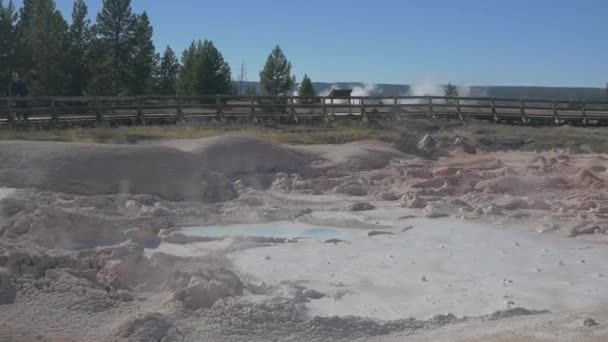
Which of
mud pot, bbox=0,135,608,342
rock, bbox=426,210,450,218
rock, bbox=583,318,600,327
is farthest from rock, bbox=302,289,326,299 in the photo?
rock, bbox=426,210,450,218

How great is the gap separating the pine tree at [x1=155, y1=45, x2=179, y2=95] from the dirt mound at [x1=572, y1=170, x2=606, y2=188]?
1613 inches

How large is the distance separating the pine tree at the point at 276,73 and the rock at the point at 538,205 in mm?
39116

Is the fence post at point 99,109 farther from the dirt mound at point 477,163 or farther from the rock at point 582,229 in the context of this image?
the rock at point 582,229

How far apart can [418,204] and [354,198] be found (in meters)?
1.52

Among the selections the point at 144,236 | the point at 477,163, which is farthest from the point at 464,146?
the point at 144,236

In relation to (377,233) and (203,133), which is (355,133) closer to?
(203,133)

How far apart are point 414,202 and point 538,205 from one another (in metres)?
2.21

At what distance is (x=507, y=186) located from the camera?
1552 cm

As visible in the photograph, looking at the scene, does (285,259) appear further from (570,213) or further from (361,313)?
(570,213)

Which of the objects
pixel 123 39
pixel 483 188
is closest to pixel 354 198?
pixel 483 188

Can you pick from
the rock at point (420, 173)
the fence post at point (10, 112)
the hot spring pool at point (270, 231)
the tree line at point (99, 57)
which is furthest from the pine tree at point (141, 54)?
the hot spring pool at point (270, 231)

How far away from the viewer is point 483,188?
1563cm

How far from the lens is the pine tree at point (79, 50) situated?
42794mm

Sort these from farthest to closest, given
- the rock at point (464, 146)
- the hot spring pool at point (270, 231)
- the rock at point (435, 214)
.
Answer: the rock at point (464, 146)
the rock at point (435, 214)
the hot spring pool at point (270, 231)
